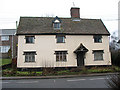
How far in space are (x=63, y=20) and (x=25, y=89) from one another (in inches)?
682

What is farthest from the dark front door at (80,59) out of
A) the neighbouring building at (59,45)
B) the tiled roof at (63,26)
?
the tiled roof at (63,26)

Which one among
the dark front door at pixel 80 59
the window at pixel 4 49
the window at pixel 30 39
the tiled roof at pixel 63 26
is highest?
the tiled roof at pixel 63 26

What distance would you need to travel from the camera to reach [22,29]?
21.0 metres

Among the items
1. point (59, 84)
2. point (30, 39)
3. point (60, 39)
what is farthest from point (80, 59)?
point (59, 84)

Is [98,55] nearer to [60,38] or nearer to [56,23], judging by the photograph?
[60,38]

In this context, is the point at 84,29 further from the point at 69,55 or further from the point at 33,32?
the point at 33,32

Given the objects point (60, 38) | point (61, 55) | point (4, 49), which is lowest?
point (61, 55)

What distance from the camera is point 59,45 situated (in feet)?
67.8

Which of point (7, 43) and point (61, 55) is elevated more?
point (7, 43)

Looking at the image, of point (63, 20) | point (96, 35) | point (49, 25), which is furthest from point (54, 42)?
point (96, 35)

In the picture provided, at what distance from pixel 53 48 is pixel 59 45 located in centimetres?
113

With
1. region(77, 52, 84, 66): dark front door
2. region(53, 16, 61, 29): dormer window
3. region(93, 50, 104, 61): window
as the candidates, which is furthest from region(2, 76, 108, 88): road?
region(53, 16, 61, 29): dormer window

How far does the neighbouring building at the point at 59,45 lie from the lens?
20047mm

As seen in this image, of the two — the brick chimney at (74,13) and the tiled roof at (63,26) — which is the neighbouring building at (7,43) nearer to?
the tiled roof at (63,26)
